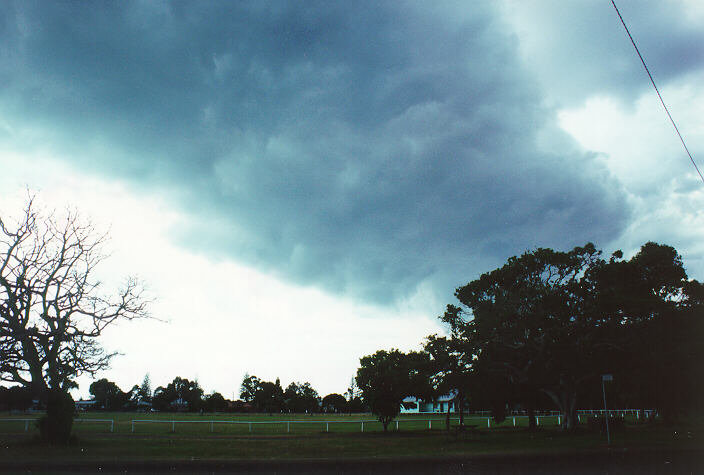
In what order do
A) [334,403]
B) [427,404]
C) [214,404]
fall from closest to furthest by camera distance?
[427,404] < [214,404] < [334,403]

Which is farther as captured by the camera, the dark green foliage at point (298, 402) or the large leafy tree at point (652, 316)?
the dark green foliage at point (298, 402)

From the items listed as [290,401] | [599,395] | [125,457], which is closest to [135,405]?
[290,401]

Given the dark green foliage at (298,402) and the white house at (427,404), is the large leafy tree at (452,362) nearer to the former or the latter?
the white house at (427,404)

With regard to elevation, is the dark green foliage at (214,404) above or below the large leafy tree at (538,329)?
below

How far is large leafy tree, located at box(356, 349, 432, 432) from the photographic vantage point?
36969 mm

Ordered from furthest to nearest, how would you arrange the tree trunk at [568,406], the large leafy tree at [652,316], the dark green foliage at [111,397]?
the dark green foliage at [111,397] → the tree trunk at [568,406] → the large leafy tree at [652,316]

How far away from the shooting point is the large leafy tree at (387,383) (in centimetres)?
3697

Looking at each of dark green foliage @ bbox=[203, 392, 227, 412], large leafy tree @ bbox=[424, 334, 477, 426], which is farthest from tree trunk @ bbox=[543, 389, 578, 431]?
dark green foliage @ bbox=[203, 392, 227, 412]

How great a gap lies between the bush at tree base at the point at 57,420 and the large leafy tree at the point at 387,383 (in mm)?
20829

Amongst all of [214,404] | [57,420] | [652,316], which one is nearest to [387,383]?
[652,316]

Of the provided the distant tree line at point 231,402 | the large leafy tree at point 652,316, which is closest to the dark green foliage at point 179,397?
the distant tree line at point 231,402

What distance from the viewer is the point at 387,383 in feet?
122

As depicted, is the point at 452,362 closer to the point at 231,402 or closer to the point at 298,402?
the point at 298,402

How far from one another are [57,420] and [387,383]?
22.3 meters
